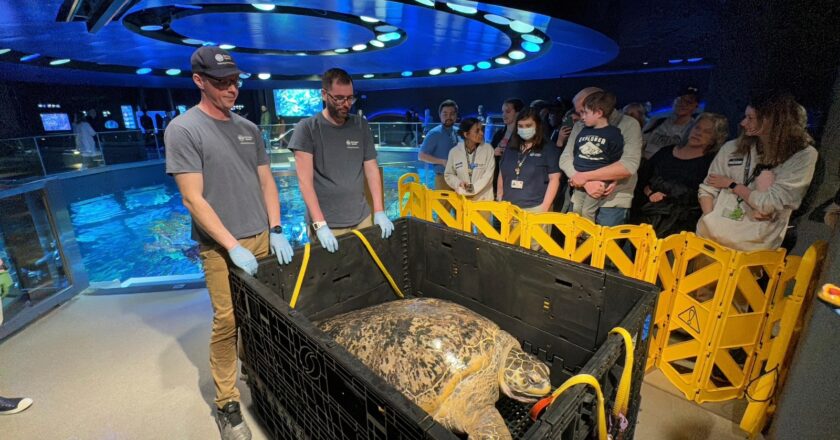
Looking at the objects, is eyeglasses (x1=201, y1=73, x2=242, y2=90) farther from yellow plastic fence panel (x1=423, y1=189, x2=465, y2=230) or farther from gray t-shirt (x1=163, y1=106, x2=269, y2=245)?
yellow plastic fence panel (x1=423, y1=189, x2=465, y2=230)

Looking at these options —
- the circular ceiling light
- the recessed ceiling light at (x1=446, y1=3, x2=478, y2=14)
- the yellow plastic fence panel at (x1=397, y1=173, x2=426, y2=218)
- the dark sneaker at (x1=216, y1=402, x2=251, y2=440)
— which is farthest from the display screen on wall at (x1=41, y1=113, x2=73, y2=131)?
the dark sneaker at (x1=216, y1=402, x2=251, y2=440)

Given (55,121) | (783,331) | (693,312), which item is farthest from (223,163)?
(55,121)

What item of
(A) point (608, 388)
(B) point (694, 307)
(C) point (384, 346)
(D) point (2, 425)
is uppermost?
(A) point (608, 388)

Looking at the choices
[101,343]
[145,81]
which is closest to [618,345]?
[101,343]

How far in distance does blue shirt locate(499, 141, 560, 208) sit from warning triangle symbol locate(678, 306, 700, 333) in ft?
4.26

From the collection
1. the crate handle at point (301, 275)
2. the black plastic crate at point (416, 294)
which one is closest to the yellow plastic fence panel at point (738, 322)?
the black plastic crate at point (416, 294)

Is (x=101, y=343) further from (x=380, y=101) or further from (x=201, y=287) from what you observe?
(x=380, y=101)

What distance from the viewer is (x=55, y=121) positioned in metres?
15.6

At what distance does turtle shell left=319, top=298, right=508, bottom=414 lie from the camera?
1.47m

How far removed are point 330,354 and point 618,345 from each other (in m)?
0.85

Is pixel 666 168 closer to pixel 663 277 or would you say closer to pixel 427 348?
pixel 663 277

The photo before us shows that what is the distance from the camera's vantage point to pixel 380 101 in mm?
20688

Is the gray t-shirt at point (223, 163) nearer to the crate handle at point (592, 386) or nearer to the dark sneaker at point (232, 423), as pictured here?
the dark sneaker at point (232, 423)

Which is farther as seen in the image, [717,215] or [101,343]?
[101,343]
